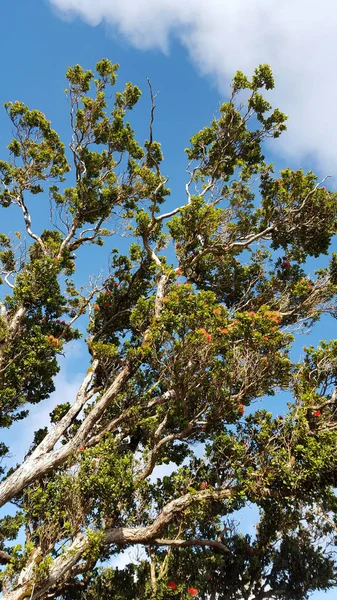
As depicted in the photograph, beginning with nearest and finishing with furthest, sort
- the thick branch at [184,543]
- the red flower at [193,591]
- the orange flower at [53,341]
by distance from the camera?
the red flower at [193,591]
the thick branch at [184,543]
the orange flower at [53,341]

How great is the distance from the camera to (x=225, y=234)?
17.0 m

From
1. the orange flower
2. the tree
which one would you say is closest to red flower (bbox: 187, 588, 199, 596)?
the tree

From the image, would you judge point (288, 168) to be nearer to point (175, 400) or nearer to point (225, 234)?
point (225, 234)

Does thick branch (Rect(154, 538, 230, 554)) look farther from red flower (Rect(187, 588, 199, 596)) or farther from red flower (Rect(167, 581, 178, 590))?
red flower (Rect(187, 588, 199, 596))

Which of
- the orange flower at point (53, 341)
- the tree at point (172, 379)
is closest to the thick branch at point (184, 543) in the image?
the tree at point (172, 379)

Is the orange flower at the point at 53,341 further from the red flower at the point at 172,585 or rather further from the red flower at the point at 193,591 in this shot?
the red flower at the point at 193,591

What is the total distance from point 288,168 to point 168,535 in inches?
528

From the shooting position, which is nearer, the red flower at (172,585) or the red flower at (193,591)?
the red flower at (193,591)

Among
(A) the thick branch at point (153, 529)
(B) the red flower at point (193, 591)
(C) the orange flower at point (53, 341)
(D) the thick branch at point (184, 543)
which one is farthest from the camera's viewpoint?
(C) the orange flower at point (53, 341)

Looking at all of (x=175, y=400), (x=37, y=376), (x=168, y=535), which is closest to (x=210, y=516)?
(x=168, y=535)

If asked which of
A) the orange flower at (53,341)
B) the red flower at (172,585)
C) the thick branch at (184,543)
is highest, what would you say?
the orange flower at (53,341)

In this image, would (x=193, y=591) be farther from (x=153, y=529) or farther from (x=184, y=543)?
(x=153, y=529)

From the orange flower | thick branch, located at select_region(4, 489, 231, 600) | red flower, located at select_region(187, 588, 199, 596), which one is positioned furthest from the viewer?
the orange flower

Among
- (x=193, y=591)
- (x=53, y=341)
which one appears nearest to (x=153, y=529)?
(x=193, y=591)
